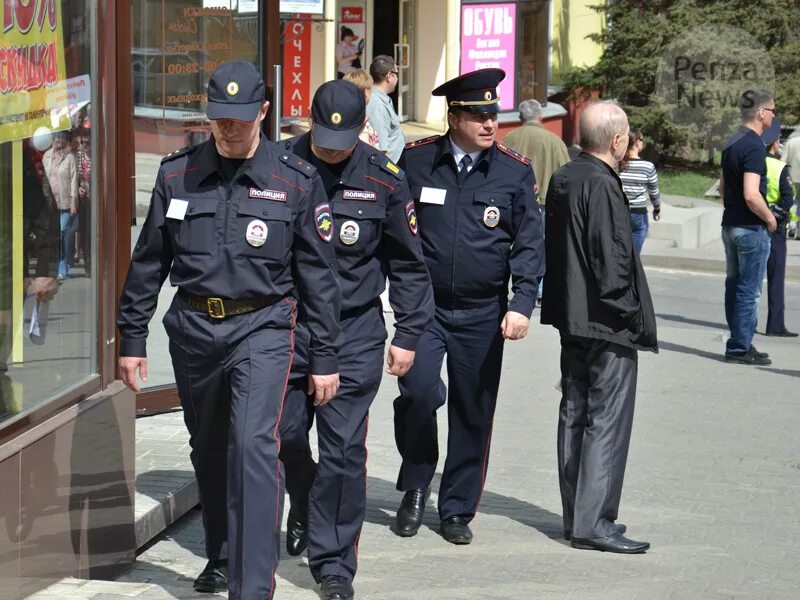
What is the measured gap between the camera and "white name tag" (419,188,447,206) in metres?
5.57

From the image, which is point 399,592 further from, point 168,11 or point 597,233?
point 168,11

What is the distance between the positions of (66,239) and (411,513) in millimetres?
1842

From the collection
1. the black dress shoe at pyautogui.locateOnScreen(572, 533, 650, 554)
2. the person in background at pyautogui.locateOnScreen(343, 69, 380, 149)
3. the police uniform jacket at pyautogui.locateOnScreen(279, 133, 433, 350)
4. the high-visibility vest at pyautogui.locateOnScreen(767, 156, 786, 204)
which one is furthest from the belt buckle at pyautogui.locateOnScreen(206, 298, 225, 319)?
the high-visibility vest at pyautogui.locateOnScreen(767, 156, 786, 204)

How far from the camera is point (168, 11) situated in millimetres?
6957

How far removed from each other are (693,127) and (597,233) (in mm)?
19986

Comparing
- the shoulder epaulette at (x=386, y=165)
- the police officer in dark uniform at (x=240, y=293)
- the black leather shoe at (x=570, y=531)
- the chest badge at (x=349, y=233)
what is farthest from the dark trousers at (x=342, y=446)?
the black leather shoe at (x=570, y=531)

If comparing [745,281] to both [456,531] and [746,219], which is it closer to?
[746,219]

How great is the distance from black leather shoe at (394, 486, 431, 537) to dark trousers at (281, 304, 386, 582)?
845mm

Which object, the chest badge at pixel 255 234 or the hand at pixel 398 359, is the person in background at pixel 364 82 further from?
the chest badge at pixel 255 234

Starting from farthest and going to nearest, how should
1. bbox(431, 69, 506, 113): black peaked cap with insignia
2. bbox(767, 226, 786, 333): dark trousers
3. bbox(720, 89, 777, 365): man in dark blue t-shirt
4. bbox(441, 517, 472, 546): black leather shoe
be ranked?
bbox(767, 226, 786, 333): dark trousers → bbox(720, 89, 777, 365): man in dark blue t-shirt → bbox(441, 517, 472, 546): black leather shoe → bbox(431, 69, 506, 113): black peaked cap with insignia

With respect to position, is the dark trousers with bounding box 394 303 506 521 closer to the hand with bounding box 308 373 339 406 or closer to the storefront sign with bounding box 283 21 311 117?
the hand with bounding box 308 373 339 406

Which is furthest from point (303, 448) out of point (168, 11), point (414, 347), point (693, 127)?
point (693, 127)

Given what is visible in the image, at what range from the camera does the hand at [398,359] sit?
5.11 metres

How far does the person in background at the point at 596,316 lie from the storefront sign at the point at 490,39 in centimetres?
1785
